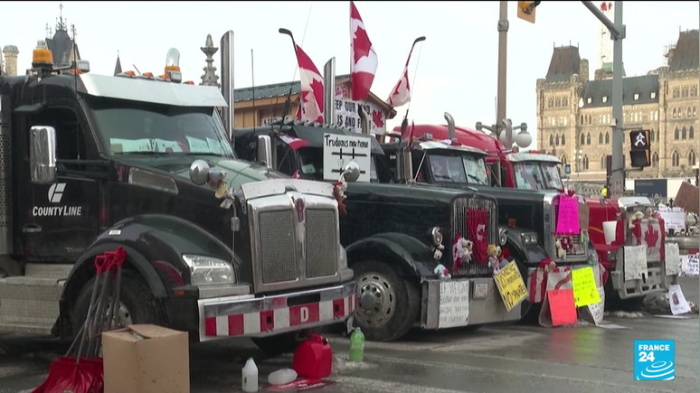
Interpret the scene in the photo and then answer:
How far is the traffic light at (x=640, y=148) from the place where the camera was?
52.3ft

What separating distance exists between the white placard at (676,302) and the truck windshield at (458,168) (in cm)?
334

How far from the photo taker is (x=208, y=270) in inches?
248

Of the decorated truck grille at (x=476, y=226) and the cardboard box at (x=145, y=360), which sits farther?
the decorated truck grille at (x=476, y=226)

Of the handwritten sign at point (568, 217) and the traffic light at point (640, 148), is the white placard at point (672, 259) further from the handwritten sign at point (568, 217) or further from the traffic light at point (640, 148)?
the traffic light at point (640, 148)

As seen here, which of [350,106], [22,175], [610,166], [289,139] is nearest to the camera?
[22,175]

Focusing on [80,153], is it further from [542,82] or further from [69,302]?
[542,82]

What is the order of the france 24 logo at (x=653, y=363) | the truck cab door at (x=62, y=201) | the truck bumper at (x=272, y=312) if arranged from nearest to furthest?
the truck bumper at (x=272, y=312) < the france 24 logo at (x=653, y=363) < the truck cab door at (x=62, y=201)

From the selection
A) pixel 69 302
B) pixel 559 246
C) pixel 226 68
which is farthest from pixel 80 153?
pixel 559 246

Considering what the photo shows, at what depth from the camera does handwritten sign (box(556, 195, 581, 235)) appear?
11.1 metres

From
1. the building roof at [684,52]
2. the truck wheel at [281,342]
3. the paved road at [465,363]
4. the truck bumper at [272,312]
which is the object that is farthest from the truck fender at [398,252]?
the building roof at [684,52]

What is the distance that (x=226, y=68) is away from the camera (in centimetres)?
979

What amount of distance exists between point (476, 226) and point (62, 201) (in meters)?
4.66

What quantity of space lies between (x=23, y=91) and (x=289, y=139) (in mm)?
3610

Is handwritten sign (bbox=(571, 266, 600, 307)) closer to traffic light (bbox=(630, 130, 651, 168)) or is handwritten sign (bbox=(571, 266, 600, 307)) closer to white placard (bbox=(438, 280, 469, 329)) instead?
white placard (bbox=(438, 280, 469, 329))
